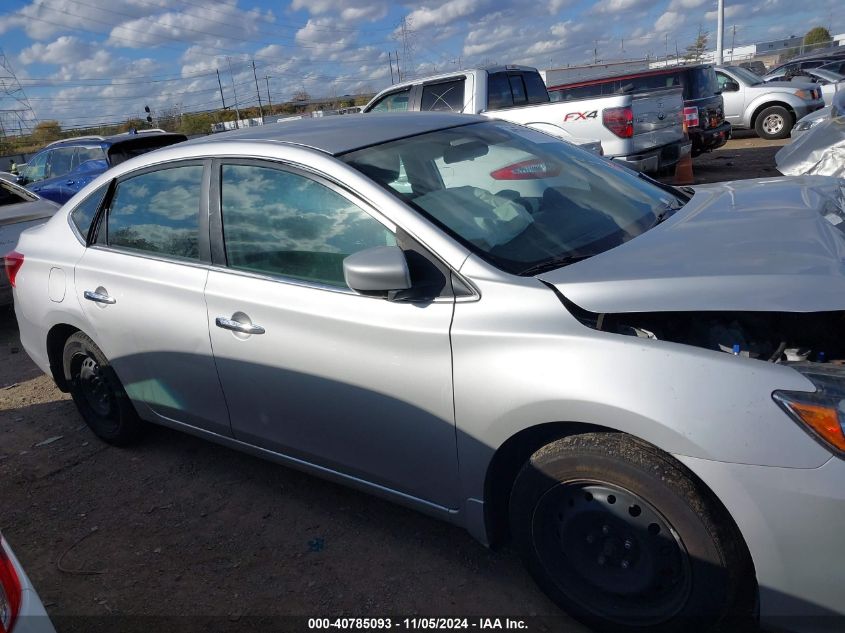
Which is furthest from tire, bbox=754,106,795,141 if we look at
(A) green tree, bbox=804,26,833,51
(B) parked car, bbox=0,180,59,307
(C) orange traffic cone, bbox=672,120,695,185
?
(A) green tree, bbox=804,26,833,51

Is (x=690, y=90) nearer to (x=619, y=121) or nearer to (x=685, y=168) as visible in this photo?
(x=685, y=168)

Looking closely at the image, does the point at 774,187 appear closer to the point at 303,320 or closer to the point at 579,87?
the point at 303,320

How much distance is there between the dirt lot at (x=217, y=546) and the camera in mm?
2818

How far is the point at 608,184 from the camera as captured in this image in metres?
3.36

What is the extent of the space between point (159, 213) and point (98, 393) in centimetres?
134

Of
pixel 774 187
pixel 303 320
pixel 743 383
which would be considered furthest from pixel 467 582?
pixel 774 187

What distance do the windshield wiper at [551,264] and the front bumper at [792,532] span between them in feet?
2.68

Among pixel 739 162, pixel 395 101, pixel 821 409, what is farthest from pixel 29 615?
pixel 739 162

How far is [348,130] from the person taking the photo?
3.26 metres

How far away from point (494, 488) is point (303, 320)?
3.24 feet

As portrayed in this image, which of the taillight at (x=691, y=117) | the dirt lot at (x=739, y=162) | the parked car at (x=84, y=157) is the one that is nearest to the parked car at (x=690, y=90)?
the taillight at (x=691, y=117)

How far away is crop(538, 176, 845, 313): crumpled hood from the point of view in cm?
216

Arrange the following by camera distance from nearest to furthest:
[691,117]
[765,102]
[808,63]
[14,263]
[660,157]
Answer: [14,263] < [660,157] < [691,117] < [765,102] < [808,63]

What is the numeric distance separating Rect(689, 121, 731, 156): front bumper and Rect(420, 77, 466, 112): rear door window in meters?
4.67
